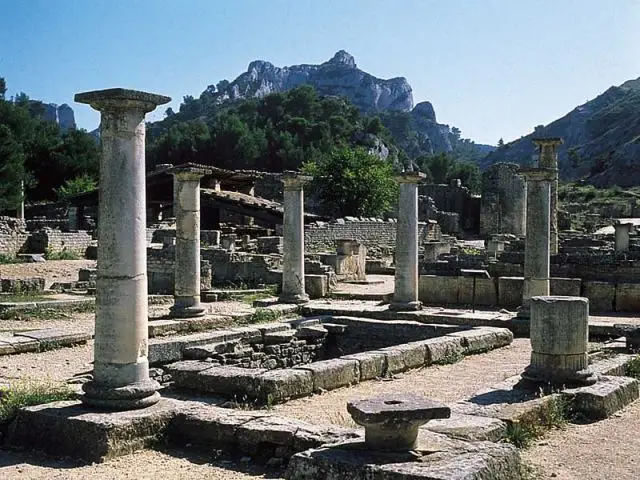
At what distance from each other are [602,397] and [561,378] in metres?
0.78

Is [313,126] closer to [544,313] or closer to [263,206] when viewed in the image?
[263,206]

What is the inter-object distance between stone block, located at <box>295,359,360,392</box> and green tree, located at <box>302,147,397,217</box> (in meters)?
32.6

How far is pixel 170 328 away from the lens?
13.8m

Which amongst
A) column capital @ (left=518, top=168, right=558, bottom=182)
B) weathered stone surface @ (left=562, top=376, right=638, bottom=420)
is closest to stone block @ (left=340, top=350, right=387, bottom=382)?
weathered stone surface @ (left=562, top=376, right=638, bottom=420)

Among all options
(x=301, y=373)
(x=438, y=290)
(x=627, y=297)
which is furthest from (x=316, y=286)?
(x=301, y=373)

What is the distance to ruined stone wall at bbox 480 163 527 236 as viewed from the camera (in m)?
43.8

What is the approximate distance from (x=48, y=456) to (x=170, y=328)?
23.0 feet

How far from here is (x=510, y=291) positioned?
1727 cm

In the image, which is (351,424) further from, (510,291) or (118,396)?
(510,291)

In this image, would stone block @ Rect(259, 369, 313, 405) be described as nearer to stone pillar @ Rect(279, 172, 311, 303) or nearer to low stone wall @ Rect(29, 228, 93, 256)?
stone pillar @ Rect(279, 172, 311, 303)

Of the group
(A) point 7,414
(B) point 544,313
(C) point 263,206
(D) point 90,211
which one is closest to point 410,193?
(B) point 544,313

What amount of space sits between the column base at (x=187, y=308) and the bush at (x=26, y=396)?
6.01 m

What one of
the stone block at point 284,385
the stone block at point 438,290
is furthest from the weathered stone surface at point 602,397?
the stone block at point 438,290

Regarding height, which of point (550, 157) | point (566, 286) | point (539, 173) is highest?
point (550, 157)
